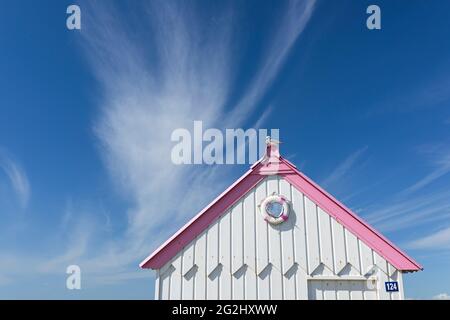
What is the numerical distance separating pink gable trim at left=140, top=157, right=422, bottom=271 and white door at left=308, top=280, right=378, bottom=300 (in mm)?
788

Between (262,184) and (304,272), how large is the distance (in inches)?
90.0

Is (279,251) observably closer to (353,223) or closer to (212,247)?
(212,247)

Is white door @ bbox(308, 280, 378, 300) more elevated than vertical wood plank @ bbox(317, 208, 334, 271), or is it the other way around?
vertical wood plank @ bbox(317, 208, 334, 271)

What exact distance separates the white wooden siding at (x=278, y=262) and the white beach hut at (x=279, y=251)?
2 cm

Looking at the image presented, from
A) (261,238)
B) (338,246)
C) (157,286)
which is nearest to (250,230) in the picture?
(261,238)

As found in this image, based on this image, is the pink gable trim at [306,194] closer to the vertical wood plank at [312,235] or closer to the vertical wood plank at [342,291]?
the vertical wood plank at [312,235]

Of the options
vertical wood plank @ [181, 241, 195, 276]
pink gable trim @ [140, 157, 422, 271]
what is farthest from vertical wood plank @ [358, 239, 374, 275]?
vertical wood plank @ [181, 241, 195, 276]

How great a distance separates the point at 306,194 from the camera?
390 inches

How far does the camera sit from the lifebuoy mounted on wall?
973 cm

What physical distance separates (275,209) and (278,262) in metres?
1.23

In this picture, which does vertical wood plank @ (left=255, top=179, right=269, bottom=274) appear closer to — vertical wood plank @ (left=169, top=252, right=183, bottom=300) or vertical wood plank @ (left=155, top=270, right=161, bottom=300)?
vertical wood plank @ (left=169, top=252, right=183, bottom=300)
